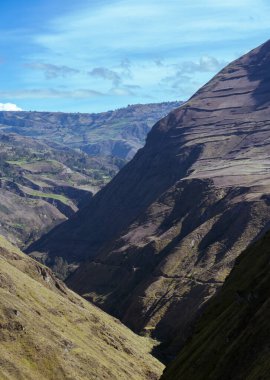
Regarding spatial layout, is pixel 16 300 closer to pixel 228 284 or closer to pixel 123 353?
pixel 123 353

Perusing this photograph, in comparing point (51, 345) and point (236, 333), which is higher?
point (236, 333)

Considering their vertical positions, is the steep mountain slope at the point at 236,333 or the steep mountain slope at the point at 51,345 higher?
the steep mountain slope at the point at 236,333

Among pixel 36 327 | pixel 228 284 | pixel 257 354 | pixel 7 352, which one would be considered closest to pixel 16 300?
pixel 36 327

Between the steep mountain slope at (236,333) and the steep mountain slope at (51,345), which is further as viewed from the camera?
the steep mountain slope at (51,345)

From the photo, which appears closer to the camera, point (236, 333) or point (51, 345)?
point (236, 333)

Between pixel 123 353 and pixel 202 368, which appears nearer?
pixel 202 368
